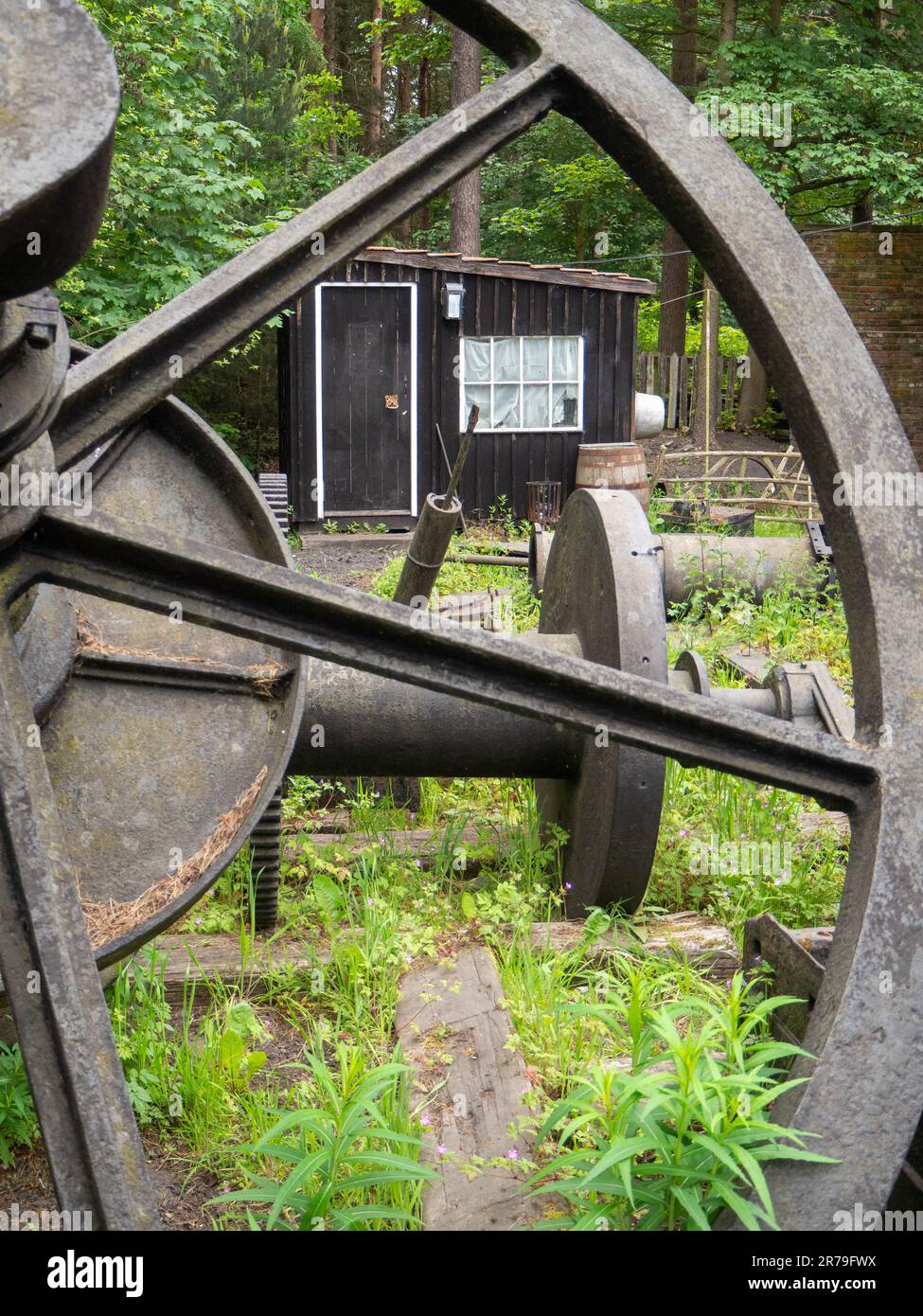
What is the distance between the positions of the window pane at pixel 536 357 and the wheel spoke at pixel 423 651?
43.9ft

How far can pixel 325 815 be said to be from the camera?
5.00 metres

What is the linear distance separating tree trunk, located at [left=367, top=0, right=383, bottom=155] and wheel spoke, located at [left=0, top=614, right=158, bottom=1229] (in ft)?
85.8

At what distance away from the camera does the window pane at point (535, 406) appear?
48.6 feet

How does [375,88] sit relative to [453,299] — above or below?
above

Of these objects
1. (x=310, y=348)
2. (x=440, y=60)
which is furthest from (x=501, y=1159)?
(x=440, y=60)

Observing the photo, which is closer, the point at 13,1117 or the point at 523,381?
the point at 13,1117

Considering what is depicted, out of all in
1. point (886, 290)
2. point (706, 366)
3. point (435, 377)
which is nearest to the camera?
point (886, 290)

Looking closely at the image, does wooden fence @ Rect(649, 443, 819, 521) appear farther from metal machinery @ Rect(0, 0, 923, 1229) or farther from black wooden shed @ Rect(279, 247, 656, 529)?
metal machinery @ Rect(0, 0, 923, 1229)

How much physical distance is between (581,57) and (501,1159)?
1.89 metres

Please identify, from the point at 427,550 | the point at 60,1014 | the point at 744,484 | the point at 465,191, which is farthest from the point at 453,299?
the point at 60,1014

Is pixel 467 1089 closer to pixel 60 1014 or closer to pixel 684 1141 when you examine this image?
pixel 684 1141

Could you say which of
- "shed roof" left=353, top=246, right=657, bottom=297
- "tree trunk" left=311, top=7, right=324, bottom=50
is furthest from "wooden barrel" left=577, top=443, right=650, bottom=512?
"tree trunk" left=311, top=7, right=324, bottom=50

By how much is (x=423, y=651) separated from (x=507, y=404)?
1338 cm

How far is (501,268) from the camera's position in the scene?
47.5 feet
